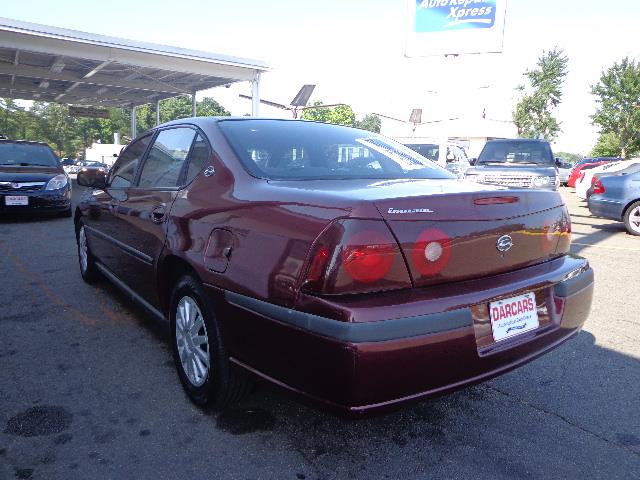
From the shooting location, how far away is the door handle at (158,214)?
9.42ft

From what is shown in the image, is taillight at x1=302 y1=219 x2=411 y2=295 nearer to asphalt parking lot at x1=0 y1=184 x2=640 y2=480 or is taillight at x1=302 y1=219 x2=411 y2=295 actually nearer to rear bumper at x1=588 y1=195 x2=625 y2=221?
asphalt parking lot at x1=0 y1=184 x2=640 y2=480

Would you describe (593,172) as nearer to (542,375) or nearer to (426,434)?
(542,375)

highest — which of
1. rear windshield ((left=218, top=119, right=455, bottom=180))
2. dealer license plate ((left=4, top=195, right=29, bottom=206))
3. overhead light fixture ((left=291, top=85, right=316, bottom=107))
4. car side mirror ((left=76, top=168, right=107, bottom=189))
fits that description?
overhead light fixture ((left=291, top=85, right=316, bottom=107))

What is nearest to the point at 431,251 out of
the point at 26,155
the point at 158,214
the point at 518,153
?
the point at 158,214

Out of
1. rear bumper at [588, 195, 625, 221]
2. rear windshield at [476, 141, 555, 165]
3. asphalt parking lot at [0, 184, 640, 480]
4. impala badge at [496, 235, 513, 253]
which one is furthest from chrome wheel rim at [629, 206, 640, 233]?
impala badge at [496, 235, 513, 253]

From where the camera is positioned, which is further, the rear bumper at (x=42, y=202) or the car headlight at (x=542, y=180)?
the car headlight at (x=542, y=180)

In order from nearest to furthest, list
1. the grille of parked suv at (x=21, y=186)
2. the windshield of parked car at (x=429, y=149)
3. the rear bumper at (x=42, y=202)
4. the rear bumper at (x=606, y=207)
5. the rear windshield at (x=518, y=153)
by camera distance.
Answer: the grille of parked suv at (x=21, y=186)
the rear bumper at (x=42, y=202)
the rear bumper at (x=606, y=207)
the rear windshield at (x=518, y=153)
the windshield of parked car at (x=429, y=149)

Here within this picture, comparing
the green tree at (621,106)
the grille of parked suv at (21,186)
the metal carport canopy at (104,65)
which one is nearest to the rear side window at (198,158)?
the grille of parked suv at (21,186)

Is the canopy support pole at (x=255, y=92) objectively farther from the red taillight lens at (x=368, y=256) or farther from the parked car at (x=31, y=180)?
the red taillight lens at (x=368, y=256)

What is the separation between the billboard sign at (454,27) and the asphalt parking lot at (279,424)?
2029cm

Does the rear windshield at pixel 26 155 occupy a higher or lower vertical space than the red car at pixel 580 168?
lower

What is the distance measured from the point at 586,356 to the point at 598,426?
96cm

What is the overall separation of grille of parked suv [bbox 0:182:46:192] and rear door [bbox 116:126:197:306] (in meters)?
6.45

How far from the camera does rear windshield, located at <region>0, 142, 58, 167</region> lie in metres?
9.69
